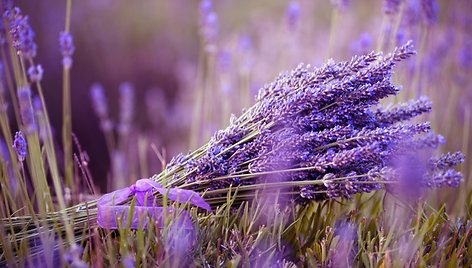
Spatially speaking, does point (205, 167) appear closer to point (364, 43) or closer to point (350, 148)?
point (350, 148)

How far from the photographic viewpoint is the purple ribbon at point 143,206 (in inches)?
47.9

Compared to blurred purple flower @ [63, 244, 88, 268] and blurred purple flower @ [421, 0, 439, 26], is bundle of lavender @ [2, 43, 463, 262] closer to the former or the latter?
blurred purple flower @ [63, 244, 88, 268]

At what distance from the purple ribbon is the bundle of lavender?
0.02 m

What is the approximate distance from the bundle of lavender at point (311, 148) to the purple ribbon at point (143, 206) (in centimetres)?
2

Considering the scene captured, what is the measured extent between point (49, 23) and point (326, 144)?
12.9 feet

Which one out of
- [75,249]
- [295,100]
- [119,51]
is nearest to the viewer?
[75,249]

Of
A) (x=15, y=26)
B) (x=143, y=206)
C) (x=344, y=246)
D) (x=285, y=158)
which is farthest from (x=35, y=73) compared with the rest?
(x=344, y=246)

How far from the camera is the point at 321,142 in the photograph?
1.29 meters

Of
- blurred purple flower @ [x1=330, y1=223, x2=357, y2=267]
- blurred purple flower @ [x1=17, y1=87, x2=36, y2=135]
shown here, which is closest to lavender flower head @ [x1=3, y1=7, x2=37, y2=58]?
blurred purple flower @ [x1=17, y1=87, x2=36, y2=135]

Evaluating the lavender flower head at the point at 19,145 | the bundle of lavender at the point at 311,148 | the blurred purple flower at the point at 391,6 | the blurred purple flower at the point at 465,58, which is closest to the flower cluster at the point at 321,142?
the bundle of lavender at the point at 311,148

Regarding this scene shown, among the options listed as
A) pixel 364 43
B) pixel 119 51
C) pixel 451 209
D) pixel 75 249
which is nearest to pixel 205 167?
pixel 75 249

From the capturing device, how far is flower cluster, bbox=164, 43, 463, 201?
1240 mm

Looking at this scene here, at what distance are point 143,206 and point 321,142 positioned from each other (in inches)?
17.5

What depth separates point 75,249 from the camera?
900 millimetres
